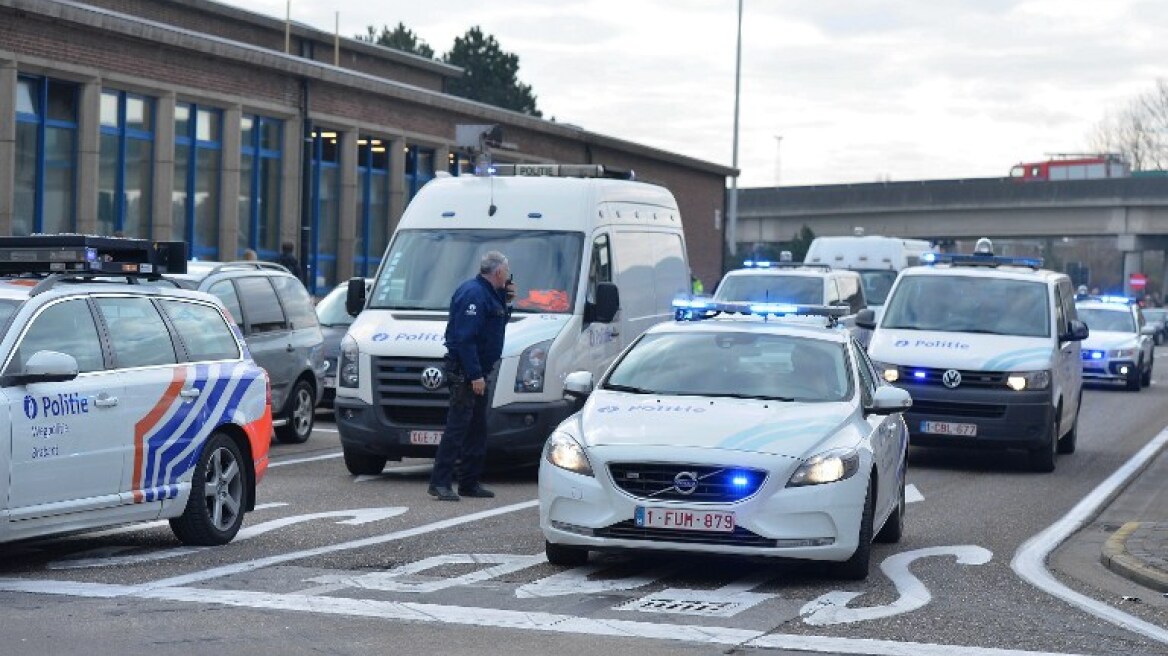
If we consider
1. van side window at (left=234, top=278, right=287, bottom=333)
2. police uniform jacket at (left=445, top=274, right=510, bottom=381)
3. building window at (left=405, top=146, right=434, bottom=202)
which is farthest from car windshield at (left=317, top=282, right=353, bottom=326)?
building window at (left=405, top=146, right=434, bottom=202)

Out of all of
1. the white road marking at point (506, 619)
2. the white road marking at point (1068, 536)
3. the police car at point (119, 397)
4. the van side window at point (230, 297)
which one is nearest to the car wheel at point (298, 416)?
the van side window at point (230, 297)

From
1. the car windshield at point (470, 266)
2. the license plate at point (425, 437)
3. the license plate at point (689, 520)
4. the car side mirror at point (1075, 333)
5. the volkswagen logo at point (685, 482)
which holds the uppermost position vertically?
the car windshield at point (470, 266)

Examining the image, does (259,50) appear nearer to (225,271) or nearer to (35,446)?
(225,271)

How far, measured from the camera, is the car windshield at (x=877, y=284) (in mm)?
35350

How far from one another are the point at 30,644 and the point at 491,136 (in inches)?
546

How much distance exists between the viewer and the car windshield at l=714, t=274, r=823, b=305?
1067 inches

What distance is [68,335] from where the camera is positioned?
10914 mm

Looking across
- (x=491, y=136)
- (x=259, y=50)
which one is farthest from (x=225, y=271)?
(x=259, y=50)

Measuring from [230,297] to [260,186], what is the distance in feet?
61.6

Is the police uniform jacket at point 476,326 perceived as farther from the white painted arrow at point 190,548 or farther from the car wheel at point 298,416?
the car wheel at point 298,416

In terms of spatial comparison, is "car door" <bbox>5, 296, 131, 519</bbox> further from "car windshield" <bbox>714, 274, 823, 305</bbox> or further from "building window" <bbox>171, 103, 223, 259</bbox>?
"building window" <bbox>171, 103, 223, 259</bbox>

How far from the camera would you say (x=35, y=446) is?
1021 centimetres

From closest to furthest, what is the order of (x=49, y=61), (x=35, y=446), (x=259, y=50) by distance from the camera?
(x=35, y=446) < (x=49, y=61) < (x=259, y=50)

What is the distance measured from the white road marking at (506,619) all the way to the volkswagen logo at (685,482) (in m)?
1.36
